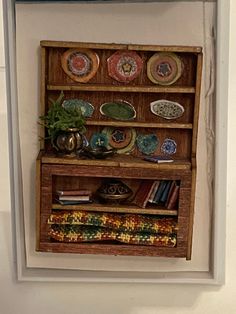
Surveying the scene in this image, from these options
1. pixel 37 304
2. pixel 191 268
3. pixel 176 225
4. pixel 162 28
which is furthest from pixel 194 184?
pixel 37 304

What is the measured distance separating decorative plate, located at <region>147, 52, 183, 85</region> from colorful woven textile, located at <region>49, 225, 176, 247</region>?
0.34 m

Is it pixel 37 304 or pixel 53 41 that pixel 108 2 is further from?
pixel 37 304

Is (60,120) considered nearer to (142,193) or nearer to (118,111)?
(118,111)

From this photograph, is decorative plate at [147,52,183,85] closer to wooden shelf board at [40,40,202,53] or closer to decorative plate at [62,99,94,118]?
wooden shelf board at [40,40,202,53]

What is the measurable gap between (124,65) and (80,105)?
0.44 feet

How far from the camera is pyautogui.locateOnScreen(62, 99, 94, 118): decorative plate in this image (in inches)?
47.6

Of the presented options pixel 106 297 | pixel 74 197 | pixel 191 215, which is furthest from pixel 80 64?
pixel 106 297

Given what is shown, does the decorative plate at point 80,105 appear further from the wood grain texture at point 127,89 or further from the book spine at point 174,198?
the book spine at point 174,198

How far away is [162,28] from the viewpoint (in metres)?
1.18

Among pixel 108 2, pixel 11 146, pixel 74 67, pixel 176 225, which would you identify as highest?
pixel 108 2

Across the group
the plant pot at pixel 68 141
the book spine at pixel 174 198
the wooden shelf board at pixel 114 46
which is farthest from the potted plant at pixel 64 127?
the book spine at pixel 174 198

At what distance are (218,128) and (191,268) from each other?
13.3 inches

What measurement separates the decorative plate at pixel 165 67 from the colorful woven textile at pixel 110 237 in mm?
345

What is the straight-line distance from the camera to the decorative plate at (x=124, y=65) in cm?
119
